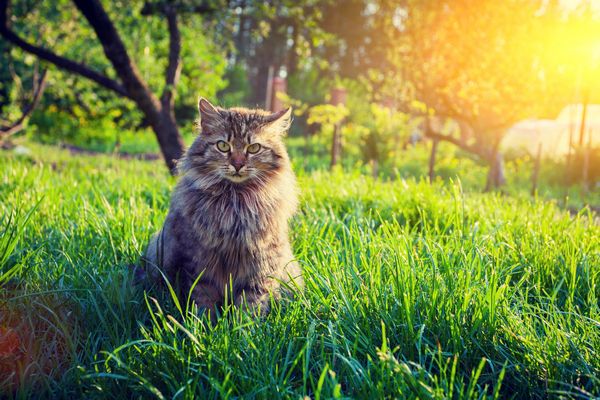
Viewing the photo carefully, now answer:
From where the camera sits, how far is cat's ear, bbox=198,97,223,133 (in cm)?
212

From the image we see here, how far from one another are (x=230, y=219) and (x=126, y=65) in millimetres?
4792

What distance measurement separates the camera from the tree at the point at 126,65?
5352 millimetres

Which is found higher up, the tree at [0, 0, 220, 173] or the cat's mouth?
the tree at [0, 0, 220, 173]

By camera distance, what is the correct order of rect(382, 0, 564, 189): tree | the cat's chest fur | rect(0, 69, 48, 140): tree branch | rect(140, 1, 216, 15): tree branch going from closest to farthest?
1. the cat's chest fur
2. rect(140, 1, 216, 15): tree branch
3. rect(0, 69, 48, 140): tree branch
4. rect(382, 0, 564, 189): tree

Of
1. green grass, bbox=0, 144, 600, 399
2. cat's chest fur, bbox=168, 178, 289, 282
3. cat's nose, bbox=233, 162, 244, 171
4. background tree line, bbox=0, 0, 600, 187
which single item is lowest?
green grass, bbox=0, 144, 600, 399

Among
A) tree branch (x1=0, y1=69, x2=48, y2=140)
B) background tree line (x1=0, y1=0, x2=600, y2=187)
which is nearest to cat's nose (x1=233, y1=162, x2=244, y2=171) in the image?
background tree line (x1=0, y1=0, x2=600, y2=187)

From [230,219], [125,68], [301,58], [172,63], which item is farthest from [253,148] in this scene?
[172,63]

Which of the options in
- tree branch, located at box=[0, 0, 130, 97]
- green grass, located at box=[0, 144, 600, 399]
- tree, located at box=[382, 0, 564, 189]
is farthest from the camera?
tree, located at box=[382, 0, 564, 189]

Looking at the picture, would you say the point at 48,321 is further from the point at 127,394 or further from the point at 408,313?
the point at 408,313

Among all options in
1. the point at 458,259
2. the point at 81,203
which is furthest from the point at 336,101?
the point at 458,259

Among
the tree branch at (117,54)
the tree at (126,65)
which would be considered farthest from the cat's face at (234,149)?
the tree branch at (117,54)

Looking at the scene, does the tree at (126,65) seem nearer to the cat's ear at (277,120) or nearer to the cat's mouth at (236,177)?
the cat's ear at (277,120)

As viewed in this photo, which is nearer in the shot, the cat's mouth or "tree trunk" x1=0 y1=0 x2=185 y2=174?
the cat's mouth

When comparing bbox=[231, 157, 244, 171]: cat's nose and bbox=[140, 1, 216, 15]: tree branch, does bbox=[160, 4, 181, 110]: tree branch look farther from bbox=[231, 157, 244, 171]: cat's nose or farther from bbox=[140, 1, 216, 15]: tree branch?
bbox=[231, 157, 244, 171]: cat's nose
